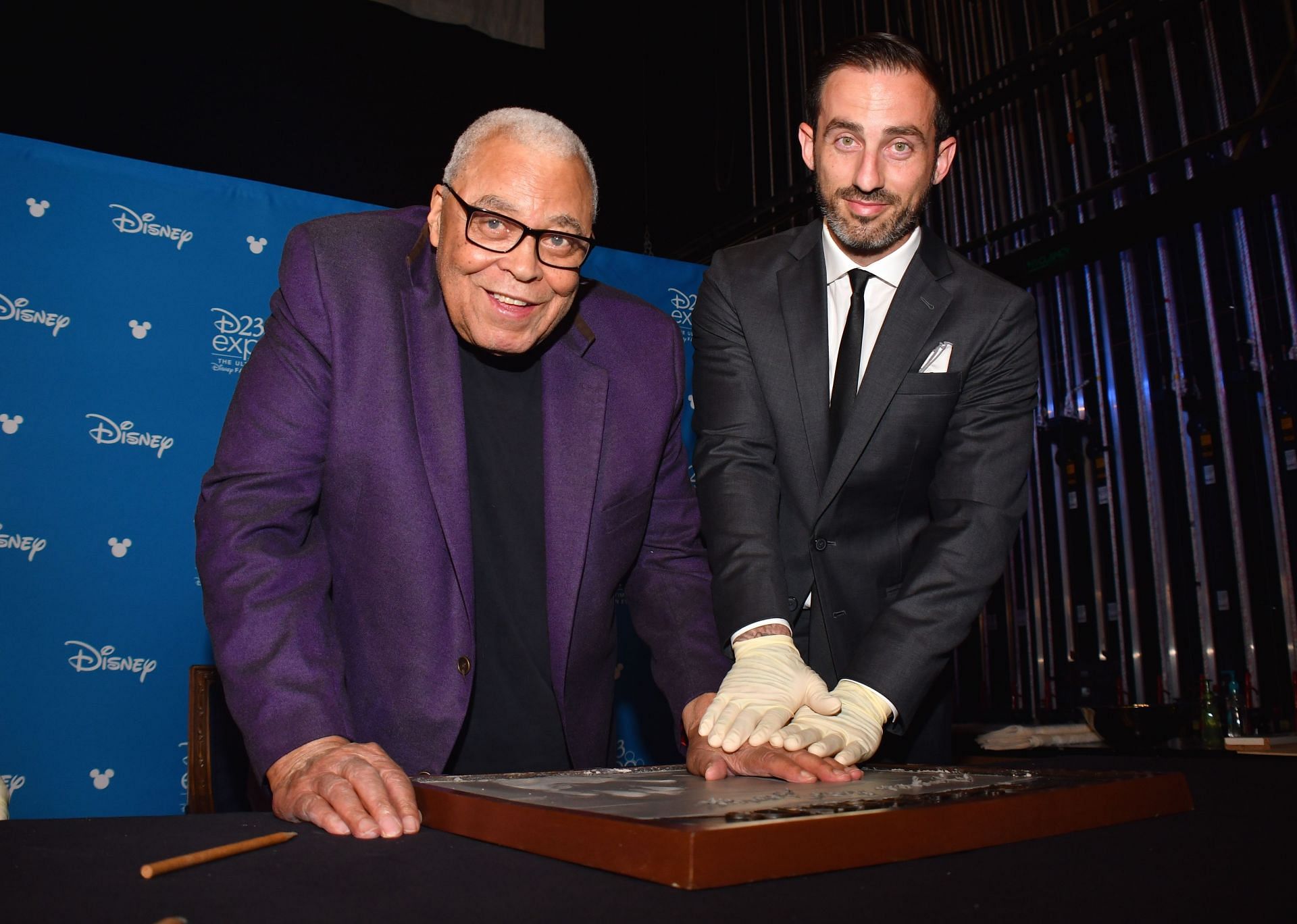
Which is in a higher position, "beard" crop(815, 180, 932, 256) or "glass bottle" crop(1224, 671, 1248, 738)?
"beard" crop(815, 180, 932, 256)

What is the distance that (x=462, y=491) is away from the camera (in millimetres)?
1404

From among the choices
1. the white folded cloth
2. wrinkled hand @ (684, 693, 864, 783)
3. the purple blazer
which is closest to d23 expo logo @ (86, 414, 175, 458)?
the purple blazer

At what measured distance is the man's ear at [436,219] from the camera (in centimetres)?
156

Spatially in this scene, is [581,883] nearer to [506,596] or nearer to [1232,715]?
[506,596]

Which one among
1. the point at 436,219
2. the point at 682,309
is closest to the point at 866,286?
the point at 436,219

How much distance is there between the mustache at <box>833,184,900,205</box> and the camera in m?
1.60

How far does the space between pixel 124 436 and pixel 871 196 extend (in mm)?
1907

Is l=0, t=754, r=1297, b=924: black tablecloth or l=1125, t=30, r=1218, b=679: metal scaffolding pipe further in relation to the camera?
l=1125, t=30, r=1218, b=679: metal scaffolding pipe

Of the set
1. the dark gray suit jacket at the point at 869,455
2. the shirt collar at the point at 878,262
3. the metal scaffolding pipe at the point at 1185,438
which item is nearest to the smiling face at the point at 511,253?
the dark gray suit jacket at the point at 869,455

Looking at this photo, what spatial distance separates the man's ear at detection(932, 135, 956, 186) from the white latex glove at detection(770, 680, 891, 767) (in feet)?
2.86

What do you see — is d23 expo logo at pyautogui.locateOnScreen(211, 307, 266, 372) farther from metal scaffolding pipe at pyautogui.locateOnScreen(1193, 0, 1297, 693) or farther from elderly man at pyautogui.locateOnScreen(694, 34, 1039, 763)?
metal scaffolding pipe at pyautogui.locateOnScreen(1193, 0, 1297, 693)

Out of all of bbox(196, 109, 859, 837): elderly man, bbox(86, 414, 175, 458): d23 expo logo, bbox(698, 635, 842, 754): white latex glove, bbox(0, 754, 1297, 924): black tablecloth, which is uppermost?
bbox(86, 414, 175, 458): d23 expo logo

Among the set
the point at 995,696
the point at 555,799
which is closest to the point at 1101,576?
the point at 995,696

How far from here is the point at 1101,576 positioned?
496 cm
